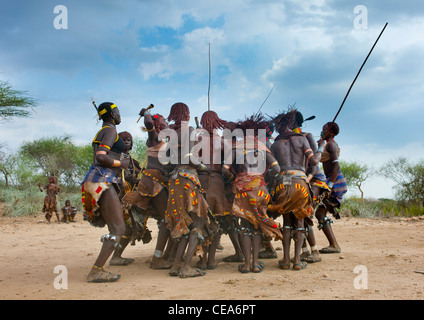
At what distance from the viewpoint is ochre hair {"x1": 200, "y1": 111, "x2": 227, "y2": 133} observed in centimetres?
588

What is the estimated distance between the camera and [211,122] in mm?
5883

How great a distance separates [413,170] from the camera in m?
19.0

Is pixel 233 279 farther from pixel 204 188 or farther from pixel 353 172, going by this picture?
pixel 353 172

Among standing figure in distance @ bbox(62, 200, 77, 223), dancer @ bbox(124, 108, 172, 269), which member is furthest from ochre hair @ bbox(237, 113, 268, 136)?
standing figure in distance @ bbox(62, 200, 77, 223)

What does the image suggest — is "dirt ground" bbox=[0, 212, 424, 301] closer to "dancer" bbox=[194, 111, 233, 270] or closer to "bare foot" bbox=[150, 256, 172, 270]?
"bare foot" bbox=[150, 256, 172, 270]

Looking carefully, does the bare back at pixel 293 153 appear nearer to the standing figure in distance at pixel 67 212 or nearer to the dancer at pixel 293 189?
the dancer at pixel 293 189

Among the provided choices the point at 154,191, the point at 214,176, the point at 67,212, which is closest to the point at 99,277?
the point at 154,191

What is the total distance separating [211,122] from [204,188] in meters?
1.08

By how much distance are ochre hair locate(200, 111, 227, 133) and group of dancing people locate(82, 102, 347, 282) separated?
2cm

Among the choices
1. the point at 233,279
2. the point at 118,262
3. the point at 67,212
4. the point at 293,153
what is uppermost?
the point at 293,153

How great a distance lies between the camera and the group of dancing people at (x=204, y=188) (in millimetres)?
5035

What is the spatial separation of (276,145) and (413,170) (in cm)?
1621
